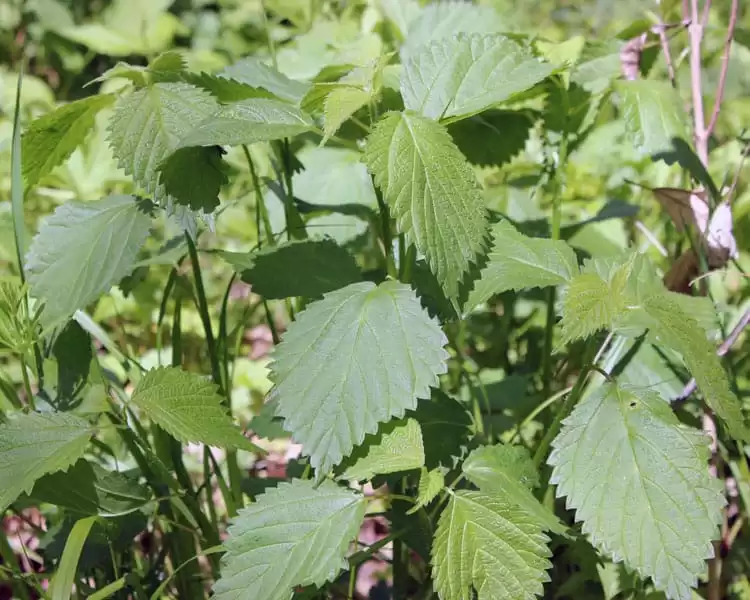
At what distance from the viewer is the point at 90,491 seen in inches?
33.0

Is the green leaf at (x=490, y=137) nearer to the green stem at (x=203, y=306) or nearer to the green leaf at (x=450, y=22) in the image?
the green leaf at (x=450, y=22)

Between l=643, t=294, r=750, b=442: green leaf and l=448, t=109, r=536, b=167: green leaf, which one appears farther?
l=448, t=109, r=536, b=167: green leaf

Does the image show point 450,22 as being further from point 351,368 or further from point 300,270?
point 351,368

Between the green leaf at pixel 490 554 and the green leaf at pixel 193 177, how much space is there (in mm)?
379

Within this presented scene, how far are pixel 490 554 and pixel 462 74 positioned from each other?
0.47m

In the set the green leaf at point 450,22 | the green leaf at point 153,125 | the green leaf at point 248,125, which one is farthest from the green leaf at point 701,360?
the green leaf at point 450,22

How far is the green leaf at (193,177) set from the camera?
0.76 m

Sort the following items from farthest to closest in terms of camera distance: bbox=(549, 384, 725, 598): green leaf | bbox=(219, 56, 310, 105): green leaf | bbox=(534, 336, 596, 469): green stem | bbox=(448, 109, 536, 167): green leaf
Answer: bbox=(448, 109, 536, 167): green leaf
bbox=(219, 56, 310, 105): green leaf
bbox=(534, 336, 596, 469): green stem
bbox=(549, 384, 725, 598): green leaf

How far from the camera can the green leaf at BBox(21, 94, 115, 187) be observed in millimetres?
861

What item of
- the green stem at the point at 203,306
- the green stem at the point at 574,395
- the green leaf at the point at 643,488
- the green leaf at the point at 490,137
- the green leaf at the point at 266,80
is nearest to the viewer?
the green leaf at the point at 643,488

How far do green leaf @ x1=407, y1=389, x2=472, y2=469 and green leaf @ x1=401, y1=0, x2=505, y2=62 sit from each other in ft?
1.80

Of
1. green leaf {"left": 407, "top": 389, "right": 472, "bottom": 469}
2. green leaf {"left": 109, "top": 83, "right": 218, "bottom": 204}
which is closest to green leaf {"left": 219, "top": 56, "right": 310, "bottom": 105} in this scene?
green leaf {"left": 109, "top": 83, "right": 218, "bottom": 204}

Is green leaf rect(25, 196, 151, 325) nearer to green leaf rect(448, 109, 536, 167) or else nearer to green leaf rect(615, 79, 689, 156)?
green leaf rect(448, 109, 536, 167)

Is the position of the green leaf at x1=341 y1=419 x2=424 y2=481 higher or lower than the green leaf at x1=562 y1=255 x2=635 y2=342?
lower
